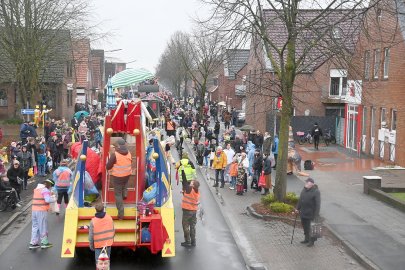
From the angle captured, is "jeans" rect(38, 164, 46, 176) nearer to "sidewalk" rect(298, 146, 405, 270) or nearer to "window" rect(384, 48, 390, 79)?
"sidewalk" rect(298, 146, 405, 270)

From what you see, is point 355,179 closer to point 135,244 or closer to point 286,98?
point 286,98

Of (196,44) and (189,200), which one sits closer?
(189,200)

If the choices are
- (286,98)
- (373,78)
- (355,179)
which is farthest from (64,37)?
(286,98)

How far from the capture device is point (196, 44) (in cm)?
4794

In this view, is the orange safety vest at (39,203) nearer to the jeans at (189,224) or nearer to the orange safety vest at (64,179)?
the jeans at (189,224)

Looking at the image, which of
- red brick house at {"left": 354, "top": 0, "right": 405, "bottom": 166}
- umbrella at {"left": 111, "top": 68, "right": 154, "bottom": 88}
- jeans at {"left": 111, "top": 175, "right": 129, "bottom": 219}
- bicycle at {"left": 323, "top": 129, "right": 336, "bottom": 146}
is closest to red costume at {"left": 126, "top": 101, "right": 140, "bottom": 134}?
jeans at {"left": 111, "top": 175, "right": 129, "bottom": 219}

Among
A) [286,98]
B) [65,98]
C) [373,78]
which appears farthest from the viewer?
[65,98]

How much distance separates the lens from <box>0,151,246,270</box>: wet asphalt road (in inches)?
478

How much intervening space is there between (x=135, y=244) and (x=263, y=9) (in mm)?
9084

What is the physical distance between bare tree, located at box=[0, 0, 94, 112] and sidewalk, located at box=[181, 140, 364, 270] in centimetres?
2107

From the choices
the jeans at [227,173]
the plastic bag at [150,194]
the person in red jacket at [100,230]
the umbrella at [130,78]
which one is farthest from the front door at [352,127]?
the person in red jacket at [100,230]

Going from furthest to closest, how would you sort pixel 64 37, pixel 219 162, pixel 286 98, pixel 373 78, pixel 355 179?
1. pixel 64 37
2. pixel 373 78
3. pixel 355 179
4. pixel 219 162
5. pixel 286 98

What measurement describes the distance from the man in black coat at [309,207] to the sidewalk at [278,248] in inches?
12.4

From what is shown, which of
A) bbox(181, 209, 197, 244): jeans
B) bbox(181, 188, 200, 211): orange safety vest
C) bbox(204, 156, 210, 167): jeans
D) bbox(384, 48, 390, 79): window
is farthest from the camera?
bbox(384, 48, 390, 79): window
